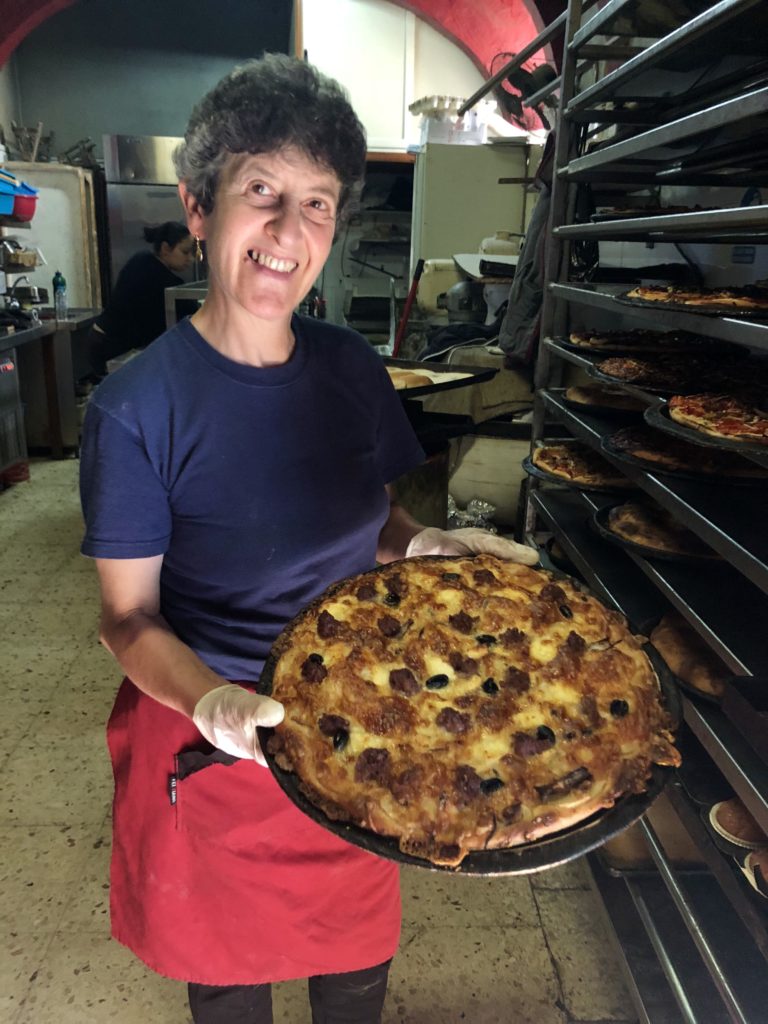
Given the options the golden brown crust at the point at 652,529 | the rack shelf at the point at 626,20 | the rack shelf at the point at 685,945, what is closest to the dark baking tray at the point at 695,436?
the golden brown crust at the point at 652,529

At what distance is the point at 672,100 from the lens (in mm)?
2488

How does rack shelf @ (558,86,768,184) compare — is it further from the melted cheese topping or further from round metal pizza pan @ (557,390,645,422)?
the melted cheese topping

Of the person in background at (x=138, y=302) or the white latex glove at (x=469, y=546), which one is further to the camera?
the person in background at (x=138, y=302)

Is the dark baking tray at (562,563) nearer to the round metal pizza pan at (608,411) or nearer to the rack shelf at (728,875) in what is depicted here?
the round metal pizza pan at (608,411)

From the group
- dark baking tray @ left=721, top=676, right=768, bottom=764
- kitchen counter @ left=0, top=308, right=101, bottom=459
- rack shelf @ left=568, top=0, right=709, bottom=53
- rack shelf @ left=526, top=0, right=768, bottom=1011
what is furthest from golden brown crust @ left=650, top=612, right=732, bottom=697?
kitchen counter @ left=0, top=308, right=101, bottom=459

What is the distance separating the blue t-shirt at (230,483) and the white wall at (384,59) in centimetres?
692

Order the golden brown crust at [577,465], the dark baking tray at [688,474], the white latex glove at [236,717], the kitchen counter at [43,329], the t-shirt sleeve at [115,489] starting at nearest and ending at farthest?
the white latex glove at [236,717]
the t-shirt sleeve at [115,489]
the dark baking tray at [688,474]
the golden brown crust at [577,465]
the kitchen counter at [43,329]

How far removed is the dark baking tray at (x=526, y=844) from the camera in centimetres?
90

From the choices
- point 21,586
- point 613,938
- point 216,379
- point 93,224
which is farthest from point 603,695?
point 93,224

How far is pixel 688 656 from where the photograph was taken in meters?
1.69

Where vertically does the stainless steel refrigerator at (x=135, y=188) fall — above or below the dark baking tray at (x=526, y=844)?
above

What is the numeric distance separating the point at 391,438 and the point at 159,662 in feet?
2.24

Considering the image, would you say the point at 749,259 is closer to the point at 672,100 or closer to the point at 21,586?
the point at 672,100

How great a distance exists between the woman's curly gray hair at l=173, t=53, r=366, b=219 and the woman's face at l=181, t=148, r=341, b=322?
2cm
